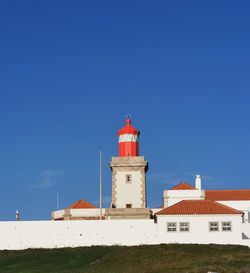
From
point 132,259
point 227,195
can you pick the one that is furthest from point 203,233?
point 227,195

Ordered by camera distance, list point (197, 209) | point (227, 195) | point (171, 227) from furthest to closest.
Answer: point (227, 195) → point (197, 209) → point (171, 227)

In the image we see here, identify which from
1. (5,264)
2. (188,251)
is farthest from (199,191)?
(5,264)

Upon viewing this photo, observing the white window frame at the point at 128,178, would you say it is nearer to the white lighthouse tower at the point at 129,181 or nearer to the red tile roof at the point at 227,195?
the white lighthouse tower at the point at 129,181

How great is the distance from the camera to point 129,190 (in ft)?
195

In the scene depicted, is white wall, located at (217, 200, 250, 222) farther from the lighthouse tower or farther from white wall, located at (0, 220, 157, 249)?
white wall, located at (0, 220, 157, 249)

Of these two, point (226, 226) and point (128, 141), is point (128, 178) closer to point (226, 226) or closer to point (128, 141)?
point (128, 141)

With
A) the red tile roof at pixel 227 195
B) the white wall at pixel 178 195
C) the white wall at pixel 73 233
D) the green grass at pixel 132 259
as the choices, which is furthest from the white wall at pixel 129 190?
the green grass at pixel 132 259

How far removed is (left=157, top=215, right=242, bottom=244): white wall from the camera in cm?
5003

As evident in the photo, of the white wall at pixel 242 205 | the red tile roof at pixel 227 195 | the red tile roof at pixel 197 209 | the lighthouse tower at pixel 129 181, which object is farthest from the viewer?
the red tile roof at pixel 227 195

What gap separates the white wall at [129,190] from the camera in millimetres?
59250

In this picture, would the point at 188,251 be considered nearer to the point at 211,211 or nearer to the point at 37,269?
the point at 211,211

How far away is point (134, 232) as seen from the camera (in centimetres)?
5191

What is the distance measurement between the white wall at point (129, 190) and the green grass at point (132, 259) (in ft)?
29.3

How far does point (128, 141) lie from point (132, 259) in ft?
60.6
